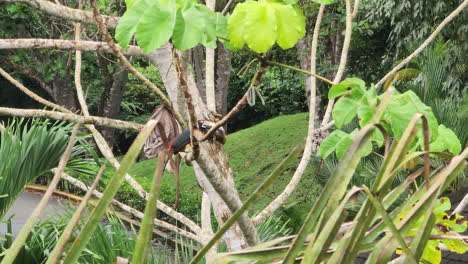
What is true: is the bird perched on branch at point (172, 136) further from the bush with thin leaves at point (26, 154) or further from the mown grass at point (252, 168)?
the mown grass at point (252, 168)

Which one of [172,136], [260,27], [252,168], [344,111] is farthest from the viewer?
[252,168]

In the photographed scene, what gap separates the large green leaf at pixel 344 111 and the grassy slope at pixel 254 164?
9640mm

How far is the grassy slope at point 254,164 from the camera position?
41.1 feet

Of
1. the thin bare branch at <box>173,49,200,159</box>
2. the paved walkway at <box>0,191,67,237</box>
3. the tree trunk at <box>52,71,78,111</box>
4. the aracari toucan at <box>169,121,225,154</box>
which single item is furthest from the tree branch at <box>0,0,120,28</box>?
the tree trunk at <box>52,71,78,111</box>

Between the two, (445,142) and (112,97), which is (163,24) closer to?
(445,142)

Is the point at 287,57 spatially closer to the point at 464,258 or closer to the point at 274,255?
the point at 464,258

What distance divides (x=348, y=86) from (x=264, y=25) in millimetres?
408

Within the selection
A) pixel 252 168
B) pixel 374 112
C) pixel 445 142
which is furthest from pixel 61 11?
pixel 252 168

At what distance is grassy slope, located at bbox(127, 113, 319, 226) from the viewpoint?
12.5 metres

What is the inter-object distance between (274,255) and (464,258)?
3.58 meters

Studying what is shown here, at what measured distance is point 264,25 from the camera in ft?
4.76

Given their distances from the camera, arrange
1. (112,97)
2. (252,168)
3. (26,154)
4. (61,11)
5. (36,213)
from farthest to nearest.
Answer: (252,168) < (112,97) < (26,154) < (61,11) < (36,213)

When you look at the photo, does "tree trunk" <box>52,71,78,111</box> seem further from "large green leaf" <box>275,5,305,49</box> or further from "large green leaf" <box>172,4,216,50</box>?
"large green leaf" <box>275,5,305,49</box>

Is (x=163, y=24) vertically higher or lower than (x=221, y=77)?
higher
